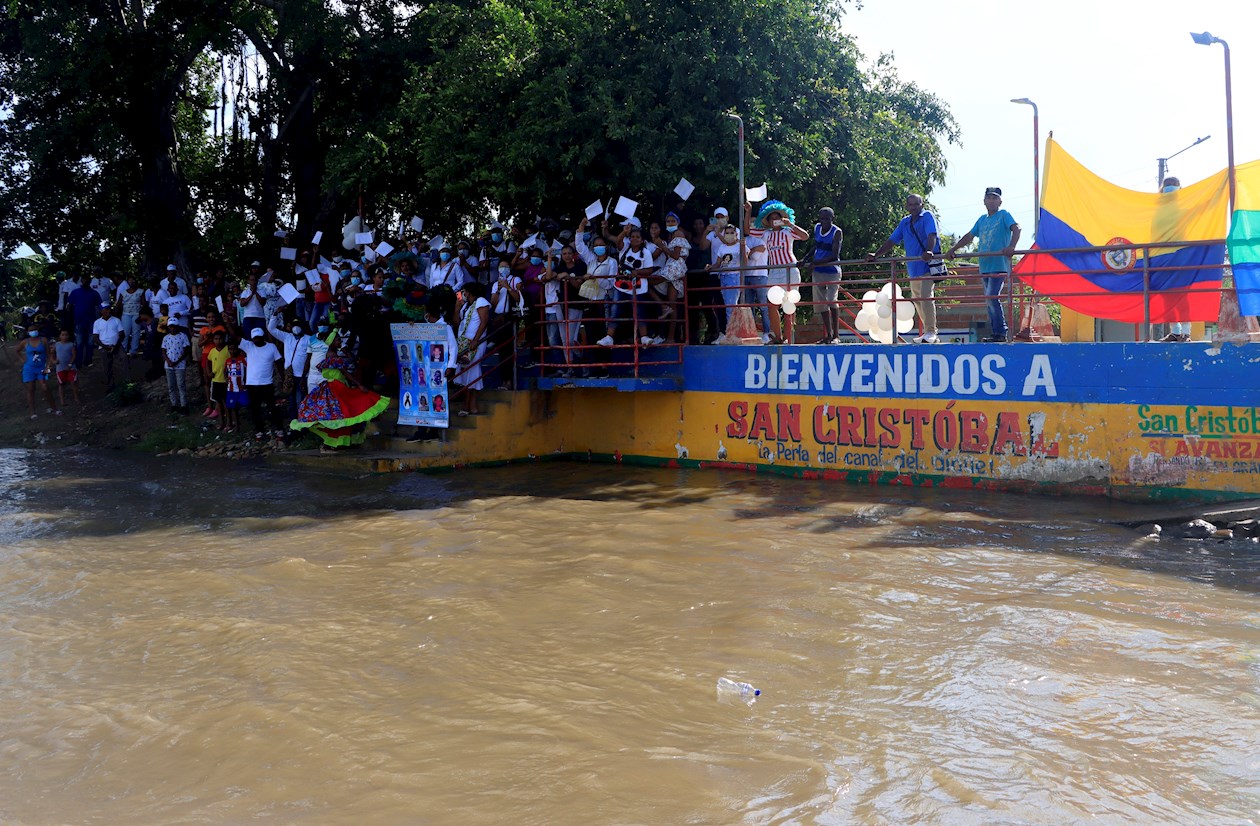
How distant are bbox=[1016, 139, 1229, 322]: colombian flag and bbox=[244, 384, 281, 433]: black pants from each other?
10.3 metres

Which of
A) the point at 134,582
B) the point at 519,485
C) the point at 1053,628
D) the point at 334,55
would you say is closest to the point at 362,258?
the point at 334,55

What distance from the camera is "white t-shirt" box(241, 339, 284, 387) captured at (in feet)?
51.6

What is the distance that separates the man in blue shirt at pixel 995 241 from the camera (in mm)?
11836

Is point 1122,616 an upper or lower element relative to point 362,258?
lower

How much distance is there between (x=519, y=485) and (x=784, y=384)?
11.0 ft

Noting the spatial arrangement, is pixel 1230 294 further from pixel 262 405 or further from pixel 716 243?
pixel 262 405

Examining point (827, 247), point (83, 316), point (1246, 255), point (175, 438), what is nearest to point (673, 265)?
point (827, 247)

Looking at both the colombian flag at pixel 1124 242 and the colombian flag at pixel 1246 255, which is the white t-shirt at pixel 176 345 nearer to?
the colombian flag at pixel 1124 242

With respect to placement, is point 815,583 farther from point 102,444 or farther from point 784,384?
point 102,444

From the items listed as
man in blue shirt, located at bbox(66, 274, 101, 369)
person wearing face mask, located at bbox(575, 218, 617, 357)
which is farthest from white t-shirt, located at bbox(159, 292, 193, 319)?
person wearing face mask, located at bbox(575, 218, 617, 357)

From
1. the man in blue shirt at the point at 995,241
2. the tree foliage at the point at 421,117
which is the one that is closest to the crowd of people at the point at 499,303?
the man in blue shirt at the point at 995,241

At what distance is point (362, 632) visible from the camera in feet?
23.1

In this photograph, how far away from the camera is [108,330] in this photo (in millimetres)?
20328

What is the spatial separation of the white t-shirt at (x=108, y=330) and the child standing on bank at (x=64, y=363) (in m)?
0.49
